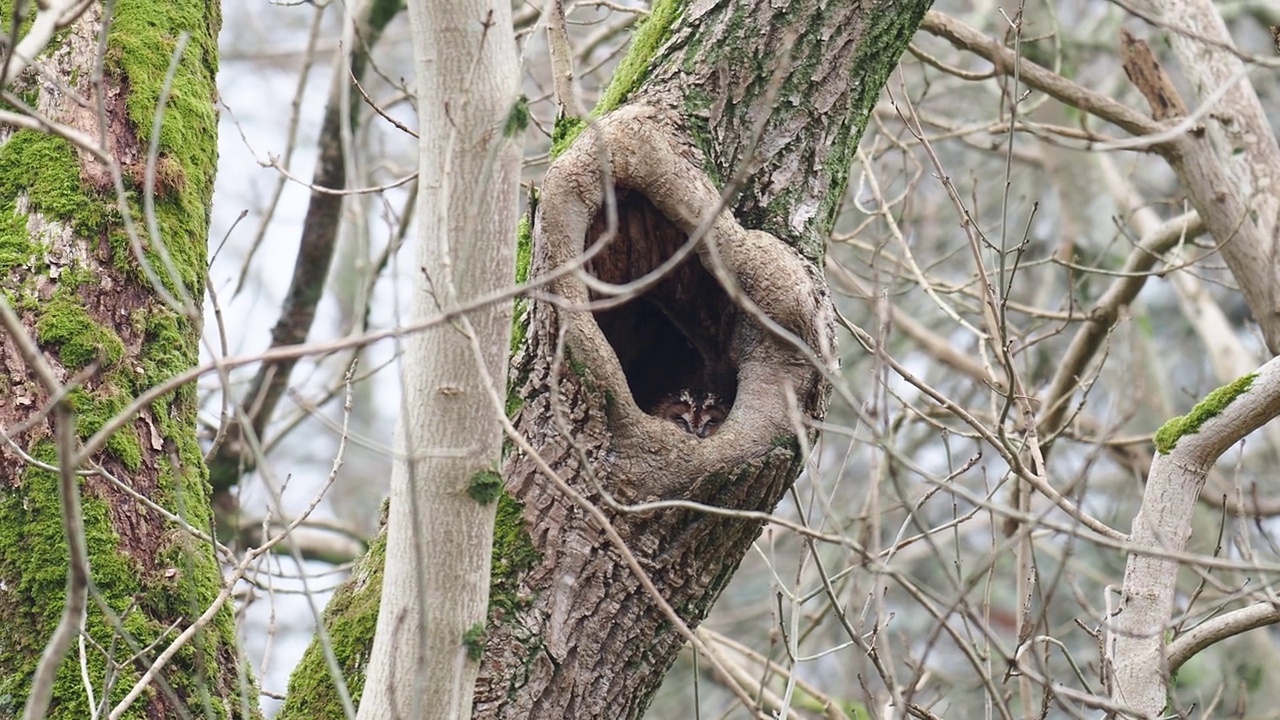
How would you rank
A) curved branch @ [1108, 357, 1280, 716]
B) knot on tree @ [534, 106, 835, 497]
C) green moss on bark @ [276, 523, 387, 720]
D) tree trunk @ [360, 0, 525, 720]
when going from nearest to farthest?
tree trunk @ [360, 0, 525, 720]
knot on tree @ [534, 106, 835, 497]
green moss on bark @ [276, 523, 387, 720]
curved branch @ [1108, 357, 1280, 716]

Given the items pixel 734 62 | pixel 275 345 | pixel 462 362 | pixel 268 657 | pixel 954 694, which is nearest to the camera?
pixel 462 362

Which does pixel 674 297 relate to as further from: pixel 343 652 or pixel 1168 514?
pixel 1168 514

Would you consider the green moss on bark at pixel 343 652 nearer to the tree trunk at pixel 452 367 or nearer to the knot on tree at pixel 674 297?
the tree trunk at pixel 452 367

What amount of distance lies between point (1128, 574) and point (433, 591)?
1.45 metres

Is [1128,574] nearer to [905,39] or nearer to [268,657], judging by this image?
[905,39]

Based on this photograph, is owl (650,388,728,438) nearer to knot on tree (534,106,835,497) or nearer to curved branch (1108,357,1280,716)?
knot on tree (534,106,835,497)

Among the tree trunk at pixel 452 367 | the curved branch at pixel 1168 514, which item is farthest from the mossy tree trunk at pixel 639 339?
the curved branch at pixel 1168 514

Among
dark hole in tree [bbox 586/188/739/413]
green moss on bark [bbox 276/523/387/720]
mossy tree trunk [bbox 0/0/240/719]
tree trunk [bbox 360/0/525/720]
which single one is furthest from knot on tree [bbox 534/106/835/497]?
mossy tree trunk [bbox 0/0/240/719]

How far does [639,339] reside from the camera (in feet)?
7.99

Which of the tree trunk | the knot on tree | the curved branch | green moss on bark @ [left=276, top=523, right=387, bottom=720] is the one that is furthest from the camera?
the curved branch

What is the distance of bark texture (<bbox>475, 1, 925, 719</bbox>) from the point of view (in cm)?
209

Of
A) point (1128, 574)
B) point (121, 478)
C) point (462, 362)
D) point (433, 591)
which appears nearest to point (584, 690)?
point (433, 591)

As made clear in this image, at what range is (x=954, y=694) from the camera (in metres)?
7.29

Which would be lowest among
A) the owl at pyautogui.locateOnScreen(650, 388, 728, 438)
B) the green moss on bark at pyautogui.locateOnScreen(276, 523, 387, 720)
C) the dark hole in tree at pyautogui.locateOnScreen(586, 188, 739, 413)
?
the green moss on bark at pyautogui.locateOnScreen(276, 523, 387, 720)
